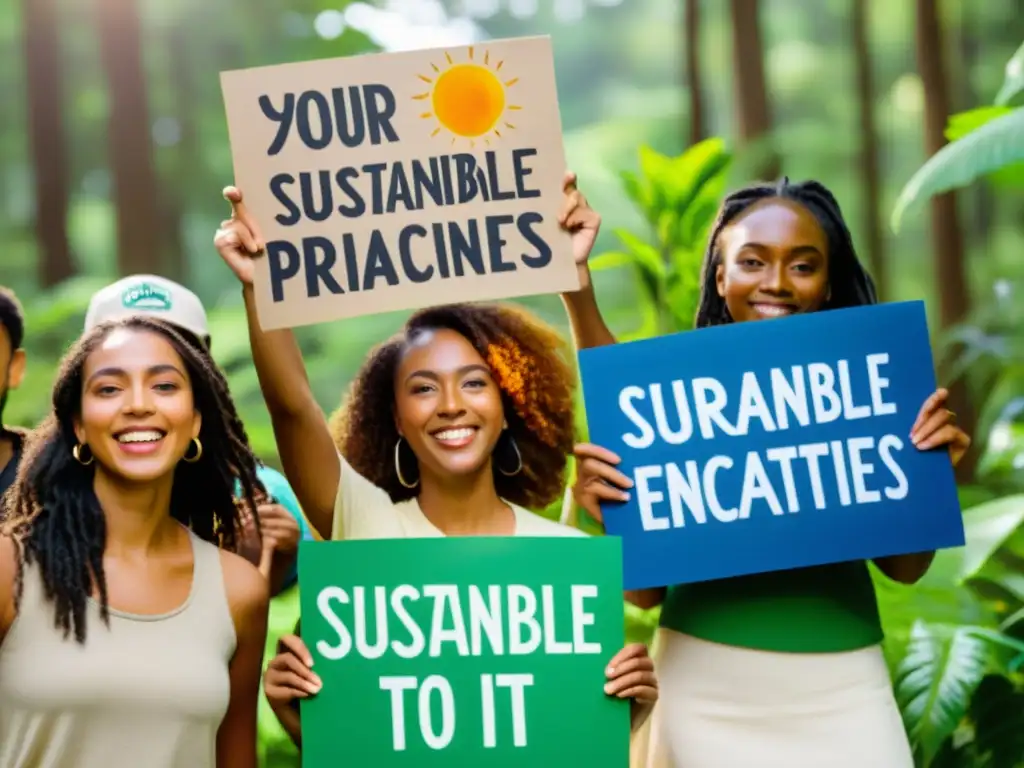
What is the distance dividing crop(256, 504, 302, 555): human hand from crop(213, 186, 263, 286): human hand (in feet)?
1.80

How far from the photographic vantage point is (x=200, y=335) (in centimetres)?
248

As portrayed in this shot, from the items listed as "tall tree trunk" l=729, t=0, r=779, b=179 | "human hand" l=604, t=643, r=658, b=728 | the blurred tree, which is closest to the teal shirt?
"human hand" l=604, t=643, r=658, b=728

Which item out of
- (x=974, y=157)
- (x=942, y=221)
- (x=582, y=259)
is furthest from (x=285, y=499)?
(x=942, y=221)

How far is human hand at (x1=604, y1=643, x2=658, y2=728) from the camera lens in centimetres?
217

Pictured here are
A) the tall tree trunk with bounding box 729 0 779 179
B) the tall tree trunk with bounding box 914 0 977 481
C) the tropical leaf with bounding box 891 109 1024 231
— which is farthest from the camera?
the tall tree trunk with bounding box 729 0 779 179

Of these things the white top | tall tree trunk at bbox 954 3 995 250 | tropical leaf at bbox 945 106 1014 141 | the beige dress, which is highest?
tall tree trunk at bbox 954 3 995 250

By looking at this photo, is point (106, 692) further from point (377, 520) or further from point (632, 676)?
point (632, 676)

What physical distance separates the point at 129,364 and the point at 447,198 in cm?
65

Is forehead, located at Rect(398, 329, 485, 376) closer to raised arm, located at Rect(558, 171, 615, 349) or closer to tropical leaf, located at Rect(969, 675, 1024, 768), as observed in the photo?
raised arm, located at Rect(558, 171, 615, 349)

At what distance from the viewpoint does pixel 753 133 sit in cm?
761

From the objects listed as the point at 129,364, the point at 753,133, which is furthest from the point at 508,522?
the point at 753,133

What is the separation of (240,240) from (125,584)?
0.64 m

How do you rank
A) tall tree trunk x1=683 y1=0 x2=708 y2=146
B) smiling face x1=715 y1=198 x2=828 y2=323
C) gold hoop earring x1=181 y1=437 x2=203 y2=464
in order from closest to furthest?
1. gold hoop earring x1=181 y1=437 x2=203 y2=464
2. smiling face x1=715 y1=198 x2=828 y2=323
3. tall tree trunk x1=683 y1=0 x2=708 y2=146

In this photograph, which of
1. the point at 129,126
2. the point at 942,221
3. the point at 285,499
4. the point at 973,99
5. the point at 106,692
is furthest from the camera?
the point at 973,99
